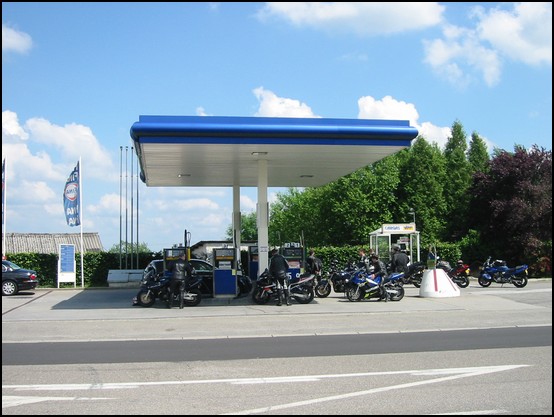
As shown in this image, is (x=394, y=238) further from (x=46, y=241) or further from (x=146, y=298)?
(x=46, y=241)

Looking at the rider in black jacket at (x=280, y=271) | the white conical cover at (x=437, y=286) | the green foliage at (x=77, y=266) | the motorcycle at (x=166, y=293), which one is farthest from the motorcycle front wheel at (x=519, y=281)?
the green foliage at (x=77, y=266)

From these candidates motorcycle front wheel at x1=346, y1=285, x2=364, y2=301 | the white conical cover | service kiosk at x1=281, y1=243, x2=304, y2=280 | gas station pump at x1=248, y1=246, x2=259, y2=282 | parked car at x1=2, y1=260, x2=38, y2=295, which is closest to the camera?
motorcycle front wheel at x1=346, y1=285, x2=364, y2=301

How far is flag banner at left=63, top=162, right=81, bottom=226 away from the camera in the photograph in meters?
31.6

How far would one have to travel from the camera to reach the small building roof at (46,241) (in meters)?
67.7

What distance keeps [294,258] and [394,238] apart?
1126cm

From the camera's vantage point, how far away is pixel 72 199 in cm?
3169

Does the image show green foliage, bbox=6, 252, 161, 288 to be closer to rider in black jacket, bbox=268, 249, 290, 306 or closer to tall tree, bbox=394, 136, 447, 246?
rider in black jacket, bbox=268, 249, 290, 306

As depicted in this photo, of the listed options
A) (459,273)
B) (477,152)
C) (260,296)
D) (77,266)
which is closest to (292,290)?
(260,296)

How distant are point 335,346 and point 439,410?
4.83m

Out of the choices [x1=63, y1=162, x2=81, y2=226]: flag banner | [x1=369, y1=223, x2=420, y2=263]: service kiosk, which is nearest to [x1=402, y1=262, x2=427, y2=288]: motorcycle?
[x1=369, y1=223, x2=420, y2=263]: service kiosk

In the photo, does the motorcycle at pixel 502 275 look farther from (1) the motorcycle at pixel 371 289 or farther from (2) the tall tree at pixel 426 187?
(2) the tall tree at pixel 426 187

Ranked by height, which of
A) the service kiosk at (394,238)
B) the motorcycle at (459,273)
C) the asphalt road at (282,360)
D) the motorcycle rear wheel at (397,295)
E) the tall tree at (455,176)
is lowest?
the asphalt road at (282,360)

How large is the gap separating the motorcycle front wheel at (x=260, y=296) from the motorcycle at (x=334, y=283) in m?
3.23

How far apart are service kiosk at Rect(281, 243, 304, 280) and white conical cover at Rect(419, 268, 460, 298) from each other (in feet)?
14.3
